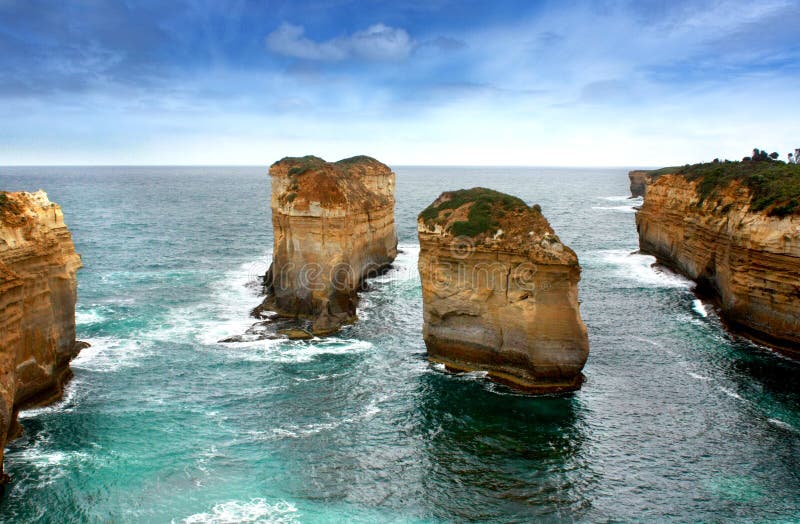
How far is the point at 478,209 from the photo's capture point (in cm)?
3381

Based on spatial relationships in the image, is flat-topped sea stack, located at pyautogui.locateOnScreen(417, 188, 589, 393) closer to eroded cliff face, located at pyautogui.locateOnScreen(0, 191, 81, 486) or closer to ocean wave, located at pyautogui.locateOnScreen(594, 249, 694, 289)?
eroded cliff face, located at pyautogui.locateOnScreen(0, 191, 81, 486)

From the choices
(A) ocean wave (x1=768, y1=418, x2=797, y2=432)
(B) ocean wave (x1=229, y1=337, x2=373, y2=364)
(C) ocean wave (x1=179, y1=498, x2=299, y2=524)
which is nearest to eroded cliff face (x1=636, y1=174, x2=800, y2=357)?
(A) ocean wave (x1=768, y1=418, x2=797, y2=432)

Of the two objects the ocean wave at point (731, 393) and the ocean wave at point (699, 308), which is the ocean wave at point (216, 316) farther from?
the ocean wave at point (699, 308)

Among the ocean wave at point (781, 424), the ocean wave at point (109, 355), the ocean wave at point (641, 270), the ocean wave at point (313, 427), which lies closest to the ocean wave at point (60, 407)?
the ocean wave at point (109, 355)

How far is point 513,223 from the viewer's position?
3186cm

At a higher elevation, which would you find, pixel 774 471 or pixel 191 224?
→ pixel 191 224

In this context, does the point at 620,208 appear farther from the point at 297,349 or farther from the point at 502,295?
the point at 297,349

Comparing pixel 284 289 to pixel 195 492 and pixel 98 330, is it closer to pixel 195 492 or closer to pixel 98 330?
pixel 98 330

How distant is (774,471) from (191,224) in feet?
298

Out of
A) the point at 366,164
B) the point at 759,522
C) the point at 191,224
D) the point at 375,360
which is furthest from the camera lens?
the point at 191,224

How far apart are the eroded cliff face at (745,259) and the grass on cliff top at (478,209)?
1644cm

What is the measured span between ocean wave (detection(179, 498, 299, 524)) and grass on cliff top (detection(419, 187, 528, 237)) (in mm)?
17830

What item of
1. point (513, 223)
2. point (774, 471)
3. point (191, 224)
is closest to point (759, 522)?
point (774, 471)

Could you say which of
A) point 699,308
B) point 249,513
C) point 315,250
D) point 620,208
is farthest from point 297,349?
point 620,208
